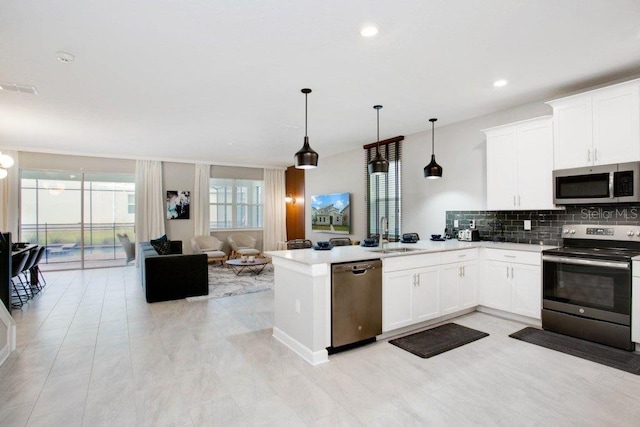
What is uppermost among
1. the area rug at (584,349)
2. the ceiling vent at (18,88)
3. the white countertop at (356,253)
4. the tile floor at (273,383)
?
the ceiling vent at (18,88)

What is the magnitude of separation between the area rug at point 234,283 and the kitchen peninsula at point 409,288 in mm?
2245

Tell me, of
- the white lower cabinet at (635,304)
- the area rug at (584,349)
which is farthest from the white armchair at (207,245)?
the white lower cabinet at (635,304)

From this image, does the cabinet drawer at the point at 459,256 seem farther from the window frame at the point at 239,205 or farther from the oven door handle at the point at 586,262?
the window frame at the point at 239,205

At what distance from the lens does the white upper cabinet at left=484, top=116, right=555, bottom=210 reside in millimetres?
4031

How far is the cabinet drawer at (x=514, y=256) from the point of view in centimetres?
388

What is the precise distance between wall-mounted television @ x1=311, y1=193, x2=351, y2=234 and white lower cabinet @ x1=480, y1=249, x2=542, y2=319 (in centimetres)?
360

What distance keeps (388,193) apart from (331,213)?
195 cm

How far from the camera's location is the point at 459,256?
13.8 feet

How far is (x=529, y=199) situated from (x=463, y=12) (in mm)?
2692

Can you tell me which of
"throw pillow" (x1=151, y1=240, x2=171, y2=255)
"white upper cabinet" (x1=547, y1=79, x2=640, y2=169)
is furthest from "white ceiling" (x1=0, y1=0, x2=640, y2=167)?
"throw pillow" (x1=151, y1=240, x2=171, y2=255)

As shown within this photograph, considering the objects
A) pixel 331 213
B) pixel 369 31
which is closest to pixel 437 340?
pixel 369 31

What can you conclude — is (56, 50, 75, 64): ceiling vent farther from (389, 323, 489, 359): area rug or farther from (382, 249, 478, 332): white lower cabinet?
(389, 323, 489, 359): area rug

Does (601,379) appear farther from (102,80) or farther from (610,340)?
(102,80)

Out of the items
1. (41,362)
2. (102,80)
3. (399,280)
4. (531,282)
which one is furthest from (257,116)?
(531,282)
